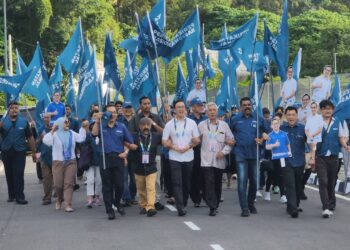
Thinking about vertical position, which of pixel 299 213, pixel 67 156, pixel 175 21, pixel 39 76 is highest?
pixel 175 21

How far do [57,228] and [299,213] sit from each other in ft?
12.1

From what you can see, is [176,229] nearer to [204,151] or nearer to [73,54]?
[204,151]

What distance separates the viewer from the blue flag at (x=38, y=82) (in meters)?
16.5

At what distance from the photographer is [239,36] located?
13688mm

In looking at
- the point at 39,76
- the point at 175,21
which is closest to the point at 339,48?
the point at 175,21

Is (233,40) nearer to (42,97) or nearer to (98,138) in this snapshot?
(98,138)

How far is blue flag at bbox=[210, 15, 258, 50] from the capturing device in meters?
13.5

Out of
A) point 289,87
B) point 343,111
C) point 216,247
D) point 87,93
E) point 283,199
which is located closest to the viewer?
point 216,247

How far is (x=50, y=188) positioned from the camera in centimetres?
1251

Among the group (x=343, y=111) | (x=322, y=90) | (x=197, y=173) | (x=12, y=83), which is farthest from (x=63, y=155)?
(x=322, y=90)

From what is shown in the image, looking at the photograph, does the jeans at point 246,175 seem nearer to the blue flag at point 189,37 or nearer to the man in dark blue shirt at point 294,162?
the man in dark blue shirt at point 294,162

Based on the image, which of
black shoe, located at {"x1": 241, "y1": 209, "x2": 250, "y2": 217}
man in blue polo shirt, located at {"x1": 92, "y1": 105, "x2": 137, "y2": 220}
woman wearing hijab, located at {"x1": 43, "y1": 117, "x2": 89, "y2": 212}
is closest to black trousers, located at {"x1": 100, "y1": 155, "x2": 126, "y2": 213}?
man in blue polo shirt, located at {"x1": 92, "y1": 105, "x2": 137, "y2": 220}

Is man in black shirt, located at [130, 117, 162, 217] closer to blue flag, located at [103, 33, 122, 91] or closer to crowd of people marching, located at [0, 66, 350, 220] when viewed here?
crowd of people marching, located at [0, 66, 350, 220]

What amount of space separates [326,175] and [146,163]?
2.76m
